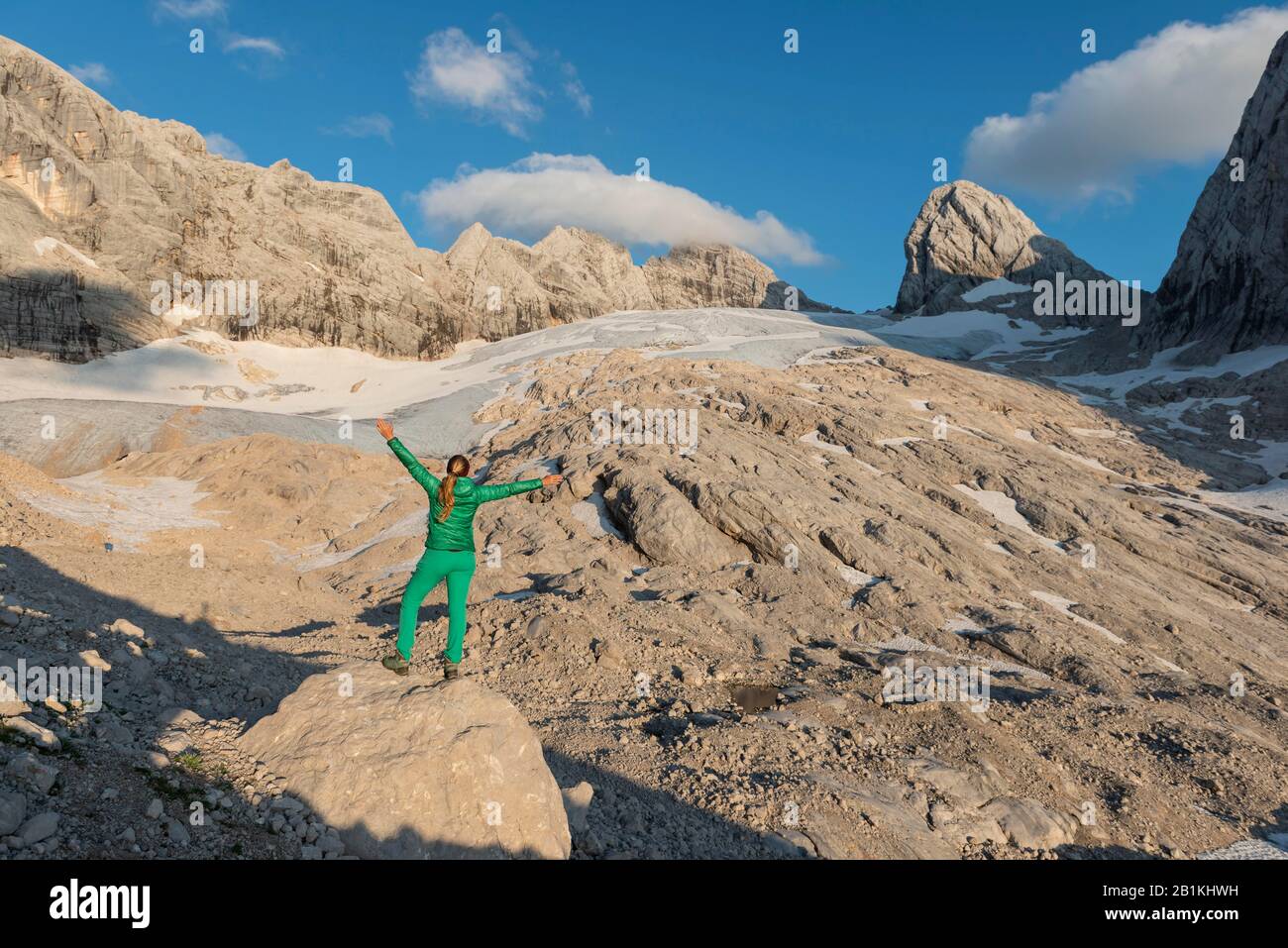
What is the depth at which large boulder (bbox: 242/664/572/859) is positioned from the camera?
4.94 m

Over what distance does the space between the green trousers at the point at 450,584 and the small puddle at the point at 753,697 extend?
555cm

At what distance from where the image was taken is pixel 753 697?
11727 mm

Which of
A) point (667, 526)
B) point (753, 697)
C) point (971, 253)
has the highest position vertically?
point (971, 253)

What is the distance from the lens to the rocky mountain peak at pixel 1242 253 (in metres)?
65.8

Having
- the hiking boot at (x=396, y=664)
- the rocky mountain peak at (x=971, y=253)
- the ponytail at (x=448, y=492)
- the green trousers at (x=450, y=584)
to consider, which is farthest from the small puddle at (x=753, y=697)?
the rocky mountain peak at (x=971, y=253)

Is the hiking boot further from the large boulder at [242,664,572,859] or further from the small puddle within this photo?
the small puddle

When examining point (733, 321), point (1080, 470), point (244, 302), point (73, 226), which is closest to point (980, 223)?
point (733, 321)

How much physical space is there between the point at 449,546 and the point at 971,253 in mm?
149104

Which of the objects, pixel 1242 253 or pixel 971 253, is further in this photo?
pixel 971 253

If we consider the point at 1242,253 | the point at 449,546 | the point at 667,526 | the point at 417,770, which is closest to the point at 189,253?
the point at 667,526

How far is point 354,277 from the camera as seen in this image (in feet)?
280

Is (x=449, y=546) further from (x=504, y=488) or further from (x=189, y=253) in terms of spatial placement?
(x=189, y=253)

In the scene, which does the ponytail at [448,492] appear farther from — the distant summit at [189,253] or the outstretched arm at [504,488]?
the distant summit at [189,253]
